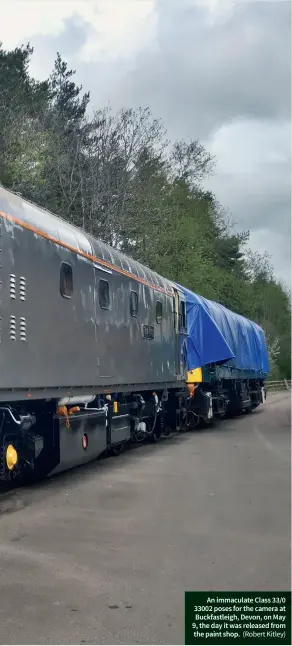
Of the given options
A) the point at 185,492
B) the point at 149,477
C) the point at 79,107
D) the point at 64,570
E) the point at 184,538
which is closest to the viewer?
the point at 64,570

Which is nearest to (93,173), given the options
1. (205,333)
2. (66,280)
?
(205,333)

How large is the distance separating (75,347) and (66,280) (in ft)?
3.32

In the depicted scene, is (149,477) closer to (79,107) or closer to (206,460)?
(206,460)

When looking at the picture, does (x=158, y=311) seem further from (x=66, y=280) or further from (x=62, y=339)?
(x=62, y=339)

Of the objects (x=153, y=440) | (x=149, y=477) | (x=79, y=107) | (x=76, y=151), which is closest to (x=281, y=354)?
(x=79, y=107)

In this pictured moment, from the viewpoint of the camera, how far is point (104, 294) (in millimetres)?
12352

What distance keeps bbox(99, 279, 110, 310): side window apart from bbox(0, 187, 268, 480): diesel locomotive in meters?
0.04

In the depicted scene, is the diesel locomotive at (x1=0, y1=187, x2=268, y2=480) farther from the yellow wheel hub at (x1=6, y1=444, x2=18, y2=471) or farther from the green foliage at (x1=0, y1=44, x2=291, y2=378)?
the green foliage at (x1=0, y1=44, x2=291, y2=378)

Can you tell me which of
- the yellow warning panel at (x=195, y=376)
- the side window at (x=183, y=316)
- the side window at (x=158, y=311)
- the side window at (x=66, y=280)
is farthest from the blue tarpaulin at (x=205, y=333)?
the side window at (x=66, y=280)

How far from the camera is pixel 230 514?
27.9 ft

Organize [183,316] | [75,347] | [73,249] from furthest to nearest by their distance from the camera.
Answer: [183,316], [73,249], [75,347]

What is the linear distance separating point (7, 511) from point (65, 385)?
7.31 feet

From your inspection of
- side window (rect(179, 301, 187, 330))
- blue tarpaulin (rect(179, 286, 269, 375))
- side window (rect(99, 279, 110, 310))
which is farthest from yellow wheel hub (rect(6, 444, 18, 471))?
blue tarpaulin (rect(179, 286, 269, 375))

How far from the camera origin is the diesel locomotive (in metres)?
8.95
